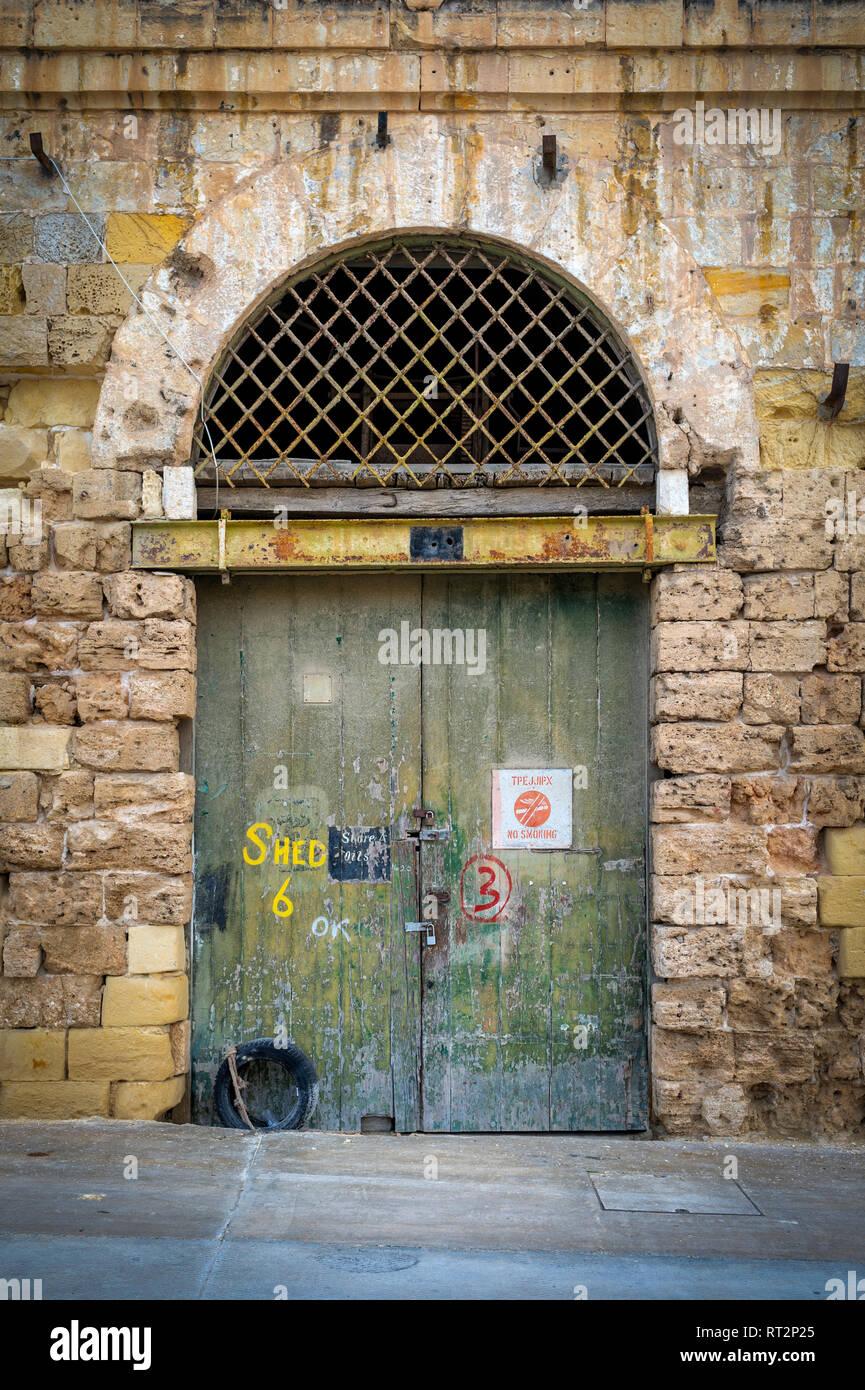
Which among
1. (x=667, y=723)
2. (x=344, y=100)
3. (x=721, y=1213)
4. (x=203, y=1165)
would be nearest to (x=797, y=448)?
(x=667, y=723)

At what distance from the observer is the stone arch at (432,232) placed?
4.24 m

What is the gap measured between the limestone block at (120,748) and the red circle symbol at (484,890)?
1271 millimetres

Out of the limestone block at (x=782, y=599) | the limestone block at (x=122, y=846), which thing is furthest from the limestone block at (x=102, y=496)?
the limestone block at (x=782, y=599)

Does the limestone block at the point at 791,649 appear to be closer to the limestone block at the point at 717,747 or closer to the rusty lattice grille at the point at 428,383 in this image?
the limestone block at the point at 717,747

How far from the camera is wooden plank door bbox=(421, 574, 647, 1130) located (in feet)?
14.3

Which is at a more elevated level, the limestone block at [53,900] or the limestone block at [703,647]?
the limestone block at [703,647]

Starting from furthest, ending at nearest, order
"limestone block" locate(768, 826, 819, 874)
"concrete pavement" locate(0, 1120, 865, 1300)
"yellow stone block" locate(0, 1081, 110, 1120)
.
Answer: "limestone block" locate(768, 826, 819, 874) < "yellow stone block" locate(0, 1081, 110, 1120) < "concrete pavement" locate(0, 1120, 865, 1300)

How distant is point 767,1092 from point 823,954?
1.86 ft

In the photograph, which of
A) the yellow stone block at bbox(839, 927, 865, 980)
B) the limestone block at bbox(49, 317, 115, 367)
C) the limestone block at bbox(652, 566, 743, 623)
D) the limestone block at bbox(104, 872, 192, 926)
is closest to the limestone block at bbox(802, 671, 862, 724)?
the limestone block at bbox(652, 566, 743, 623)

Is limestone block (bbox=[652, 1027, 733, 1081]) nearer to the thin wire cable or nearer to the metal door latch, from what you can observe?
the metal door latch

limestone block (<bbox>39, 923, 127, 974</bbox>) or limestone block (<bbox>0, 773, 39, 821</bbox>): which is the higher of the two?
limestone block (<bbox>0, 773, 39, 821</bbox>)

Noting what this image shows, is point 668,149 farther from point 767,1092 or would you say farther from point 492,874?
point 767,1092

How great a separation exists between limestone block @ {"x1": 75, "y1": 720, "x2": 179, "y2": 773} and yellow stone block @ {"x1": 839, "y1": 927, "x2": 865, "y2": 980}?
2.67 meters

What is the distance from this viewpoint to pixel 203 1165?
12.1ft
